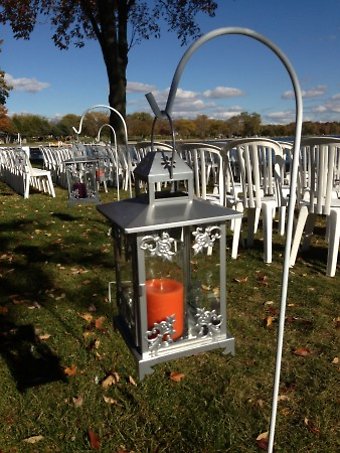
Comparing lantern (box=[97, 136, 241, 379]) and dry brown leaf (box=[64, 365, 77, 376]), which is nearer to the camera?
lantern (box=[97, 136, 241, 379])

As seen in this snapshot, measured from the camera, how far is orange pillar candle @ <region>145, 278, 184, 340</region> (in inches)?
62.5

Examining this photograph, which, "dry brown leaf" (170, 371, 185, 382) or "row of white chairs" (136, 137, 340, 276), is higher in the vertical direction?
"row of white chairs" (136, 137, 340, 276)

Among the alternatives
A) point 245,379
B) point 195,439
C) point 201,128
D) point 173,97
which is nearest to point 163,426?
point 195,439

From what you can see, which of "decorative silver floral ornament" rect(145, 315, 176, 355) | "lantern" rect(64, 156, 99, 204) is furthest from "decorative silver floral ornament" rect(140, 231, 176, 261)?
"lantern" rect(64, 156, 99, 204)

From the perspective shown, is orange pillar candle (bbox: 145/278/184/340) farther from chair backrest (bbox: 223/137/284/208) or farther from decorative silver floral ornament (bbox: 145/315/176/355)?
chair backrest (bbox: 223/137/284/208)

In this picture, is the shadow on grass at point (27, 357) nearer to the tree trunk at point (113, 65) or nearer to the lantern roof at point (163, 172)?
the lantern roof at point (163, 172)

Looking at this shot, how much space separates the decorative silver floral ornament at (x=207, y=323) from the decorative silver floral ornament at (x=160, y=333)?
0.37 ft

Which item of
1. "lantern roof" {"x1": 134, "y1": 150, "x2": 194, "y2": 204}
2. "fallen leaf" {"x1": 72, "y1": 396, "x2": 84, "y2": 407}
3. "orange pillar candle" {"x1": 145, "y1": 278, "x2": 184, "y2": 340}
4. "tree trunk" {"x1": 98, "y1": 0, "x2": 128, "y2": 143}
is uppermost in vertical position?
"tree trunk" {"x1": 98, "y1": 0, "x2": 128, "y2": 143}

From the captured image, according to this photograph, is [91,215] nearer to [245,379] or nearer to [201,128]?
[245,379]

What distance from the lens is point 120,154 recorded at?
11656 mm

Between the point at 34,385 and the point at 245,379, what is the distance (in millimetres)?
1411

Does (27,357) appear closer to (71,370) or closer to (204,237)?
(71,370)

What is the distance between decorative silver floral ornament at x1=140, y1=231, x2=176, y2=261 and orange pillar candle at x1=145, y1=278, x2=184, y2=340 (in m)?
0.18

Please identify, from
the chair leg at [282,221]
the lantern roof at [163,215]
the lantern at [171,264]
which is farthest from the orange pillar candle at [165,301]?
the chair leg at [282,221]
